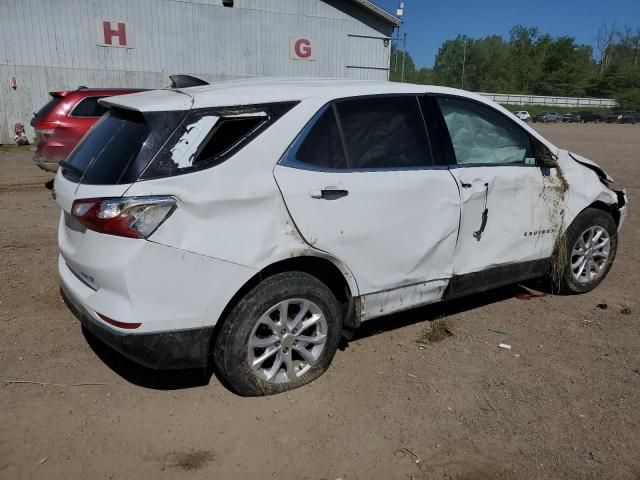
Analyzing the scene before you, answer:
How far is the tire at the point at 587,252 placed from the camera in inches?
183

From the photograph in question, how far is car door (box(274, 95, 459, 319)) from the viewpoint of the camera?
3135 millimetres

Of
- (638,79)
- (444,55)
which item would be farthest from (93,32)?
(444,55)

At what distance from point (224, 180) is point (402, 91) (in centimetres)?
149

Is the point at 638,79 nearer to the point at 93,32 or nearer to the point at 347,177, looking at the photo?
the point at 93,32

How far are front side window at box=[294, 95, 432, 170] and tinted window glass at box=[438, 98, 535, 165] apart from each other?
0.32 meters

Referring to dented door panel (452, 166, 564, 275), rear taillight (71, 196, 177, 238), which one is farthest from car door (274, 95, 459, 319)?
rear taillight (71, 196, 177, 238)

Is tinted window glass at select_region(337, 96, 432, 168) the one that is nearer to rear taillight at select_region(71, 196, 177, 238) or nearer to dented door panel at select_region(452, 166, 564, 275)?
dented door panel at select_region(452, 166, 564, 275)

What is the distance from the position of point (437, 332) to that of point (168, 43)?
17.3 meters

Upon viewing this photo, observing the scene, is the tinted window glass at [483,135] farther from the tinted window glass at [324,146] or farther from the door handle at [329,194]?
the door handle at [329,194]

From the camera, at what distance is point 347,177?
325cm

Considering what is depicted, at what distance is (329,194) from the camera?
3164 millimetres

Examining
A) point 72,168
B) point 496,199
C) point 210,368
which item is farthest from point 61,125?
point 496,199

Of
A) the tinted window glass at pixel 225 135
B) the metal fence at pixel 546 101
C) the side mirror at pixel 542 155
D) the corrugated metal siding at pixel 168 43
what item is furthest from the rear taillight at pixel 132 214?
the metal fence at pixel 546 101

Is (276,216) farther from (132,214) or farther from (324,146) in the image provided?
(132,214)
